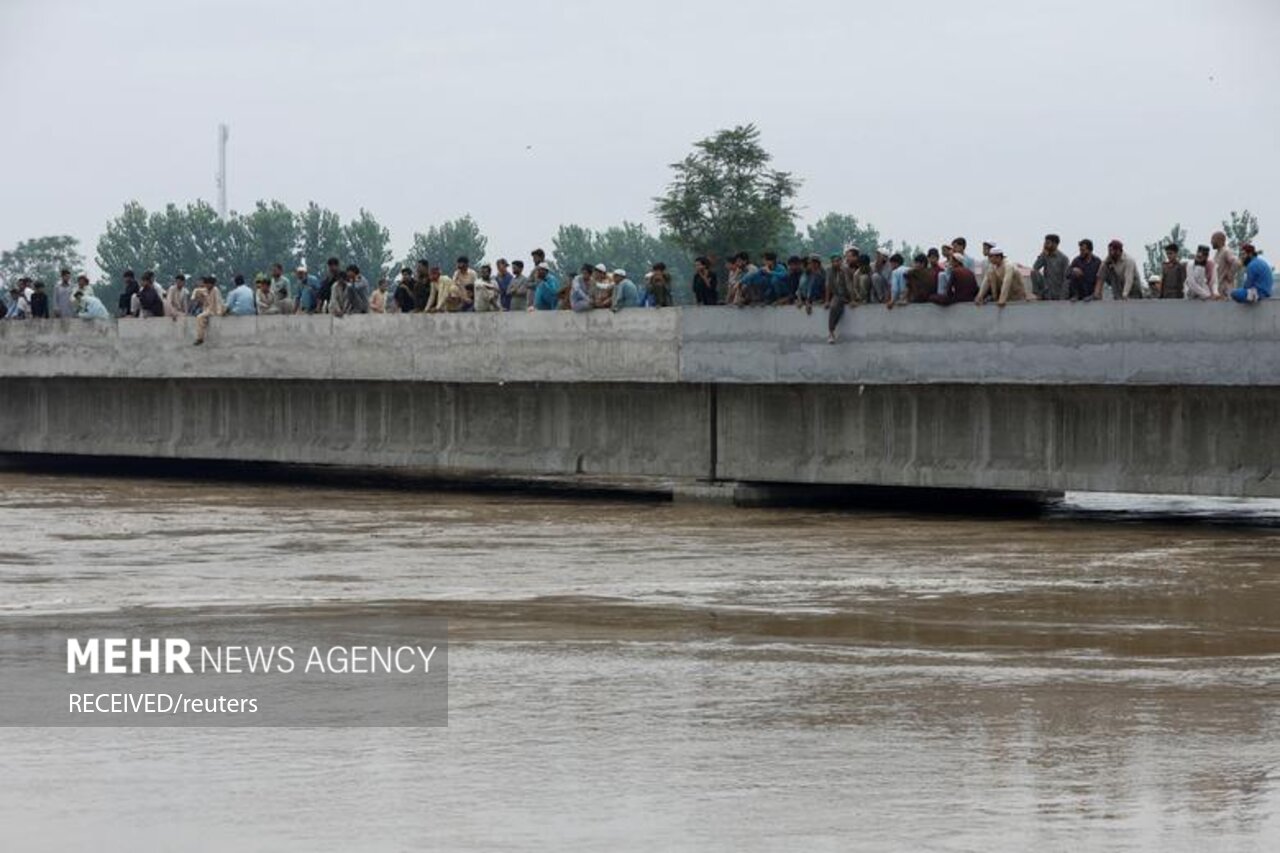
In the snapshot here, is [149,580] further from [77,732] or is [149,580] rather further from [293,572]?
[77,732]

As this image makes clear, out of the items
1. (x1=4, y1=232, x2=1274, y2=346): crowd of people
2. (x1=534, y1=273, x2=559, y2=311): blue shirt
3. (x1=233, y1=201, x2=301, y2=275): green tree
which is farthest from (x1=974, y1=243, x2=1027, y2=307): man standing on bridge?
(x1=233, y1=201, x2=301, y2=275): green tree

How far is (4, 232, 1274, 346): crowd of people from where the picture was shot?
26469 mm

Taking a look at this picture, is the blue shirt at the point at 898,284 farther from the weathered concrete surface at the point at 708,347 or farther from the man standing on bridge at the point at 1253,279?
the man standing on bridge at the point at 1253,279

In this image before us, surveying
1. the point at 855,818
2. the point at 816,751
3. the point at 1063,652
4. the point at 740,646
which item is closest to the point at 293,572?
the point at 740,646

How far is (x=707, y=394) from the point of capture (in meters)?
30.9

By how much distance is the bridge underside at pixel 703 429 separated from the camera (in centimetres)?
2666

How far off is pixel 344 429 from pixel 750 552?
14377 mm

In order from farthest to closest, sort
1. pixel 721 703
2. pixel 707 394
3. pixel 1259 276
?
pixel 707 394 < pixel 1259 276 < pixel 721 703

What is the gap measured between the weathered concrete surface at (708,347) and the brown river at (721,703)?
2.47 metres

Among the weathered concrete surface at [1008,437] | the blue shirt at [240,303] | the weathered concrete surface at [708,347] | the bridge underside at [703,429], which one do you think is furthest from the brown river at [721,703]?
the blue shirt at [240,303]

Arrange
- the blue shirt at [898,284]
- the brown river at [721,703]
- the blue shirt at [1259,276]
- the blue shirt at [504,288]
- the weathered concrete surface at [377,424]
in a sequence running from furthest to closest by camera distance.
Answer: the blue shirt at [504,288], the weathered concrete surface at [377,424], the blue shirt at [898,284], the blue shirt at [1259,276], the brown river at [721,703]

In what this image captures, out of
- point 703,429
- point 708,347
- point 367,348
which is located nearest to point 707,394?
point 703,429

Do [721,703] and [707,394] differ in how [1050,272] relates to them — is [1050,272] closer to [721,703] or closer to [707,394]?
[707,394]

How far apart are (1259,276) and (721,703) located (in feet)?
49.3
